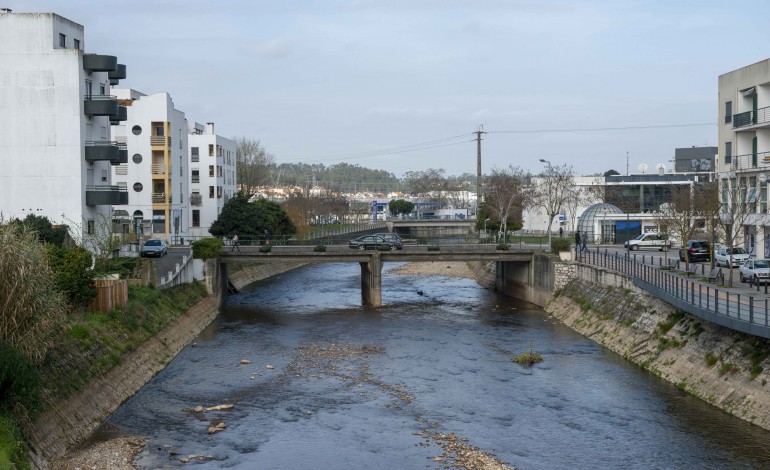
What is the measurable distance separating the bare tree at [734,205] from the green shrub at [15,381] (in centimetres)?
4017

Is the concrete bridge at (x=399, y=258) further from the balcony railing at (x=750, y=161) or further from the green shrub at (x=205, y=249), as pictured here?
the balcony railing at (x=750, y=161)

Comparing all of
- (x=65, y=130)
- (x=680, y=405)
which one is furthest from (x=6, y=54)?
(x=680, y=405)

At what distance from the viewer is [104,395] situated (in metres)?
36.1

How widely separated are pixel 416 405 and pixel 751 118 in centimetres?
3727

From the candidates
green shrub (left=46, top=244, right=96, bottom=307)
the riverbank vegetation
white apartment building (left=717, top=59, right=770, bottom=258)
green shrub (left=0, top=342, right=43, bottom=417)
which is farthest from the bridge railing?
green shrub (left=46, top=244, right=96, bottom=307)

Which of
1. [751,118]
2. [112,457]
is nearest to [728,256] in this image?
[751,118]

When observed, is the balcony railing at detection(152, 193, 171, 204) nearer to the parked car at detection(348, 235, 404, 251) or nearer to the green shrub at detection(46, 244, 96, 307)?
the parked car at detection(348, 235, 404, 251)

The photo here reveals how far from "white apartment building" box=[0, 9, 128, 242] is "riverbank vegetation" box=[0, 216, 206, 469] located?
18879 millimetres

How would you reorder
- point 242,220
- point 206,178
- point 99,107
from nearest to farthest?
point 99,107, point 242,220, point 206,178

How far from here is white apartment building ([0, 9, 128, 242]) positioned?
62438mm

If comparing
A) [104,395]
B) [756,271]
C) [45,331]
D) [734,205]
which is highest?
[734,205]

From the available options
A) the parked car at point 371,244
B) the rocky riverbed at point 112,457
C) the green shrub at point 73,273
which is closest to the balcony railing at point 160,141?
the parked car at point 371,244

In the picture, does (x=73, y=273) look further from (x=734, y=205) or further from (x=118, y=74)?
(x=734, y=205)

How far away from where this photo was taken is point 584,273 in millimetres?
64812
